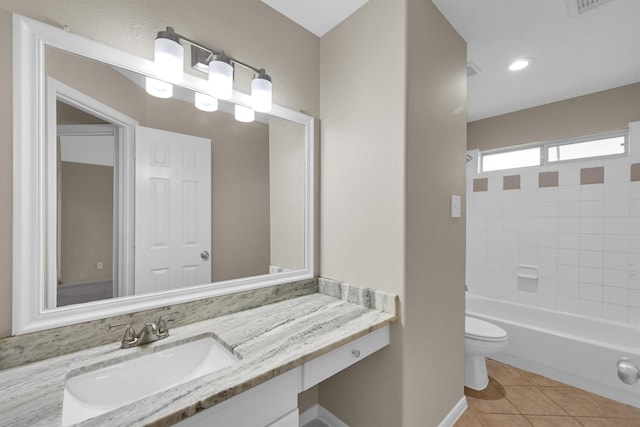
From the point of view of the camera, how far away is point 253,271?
4.64 ft

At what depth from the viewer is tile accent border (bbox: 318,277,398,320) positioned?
4.36 ft

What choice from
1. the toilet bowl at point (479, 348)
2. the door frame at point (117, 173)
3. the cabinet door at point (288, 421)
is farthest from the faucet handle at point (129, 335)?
the toilet bowl at point (479, 348)

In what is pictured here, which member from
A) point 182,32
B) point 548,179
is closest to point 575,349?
point 548,179

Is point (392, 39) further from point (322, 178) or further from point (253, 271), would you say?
point (253, 271)

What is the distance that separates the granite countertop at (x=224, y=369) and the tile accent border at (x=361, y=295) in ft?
0.06

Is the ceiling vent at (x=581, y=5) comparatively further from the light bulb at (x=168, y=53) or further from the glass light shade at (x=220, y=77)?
the light bulb at (x=168, y=53)

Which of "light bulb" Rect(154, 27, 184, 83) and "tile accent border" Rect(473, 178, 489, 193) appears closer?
"light bulb" Rect(154, 27, 184, 83)

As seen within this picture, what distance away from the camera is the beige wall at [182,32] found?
0.81 metres

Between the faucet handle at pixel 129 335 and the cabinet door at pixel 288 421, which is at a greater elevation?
the faucet handle at pixel 129 335

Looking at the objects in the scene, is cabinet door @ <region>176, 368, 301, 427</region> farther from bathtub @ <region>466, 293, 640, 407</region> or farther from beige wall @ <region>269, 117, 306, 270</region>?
bathtub @ <region>466, 293, 640, 407</region>

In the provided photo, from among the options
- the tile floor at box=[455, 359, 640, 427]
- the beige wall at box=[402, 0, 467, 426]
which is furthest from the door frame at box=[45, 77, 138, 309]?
the tile floor at box=[455, 359, 640, 427]

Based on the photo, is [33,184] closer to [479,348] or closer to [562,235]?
[479,348]

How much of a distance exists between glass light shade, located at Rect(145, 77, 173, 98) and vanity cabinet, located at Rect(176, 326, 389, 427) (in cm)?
117

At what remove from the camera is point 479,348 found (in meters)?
1.94
